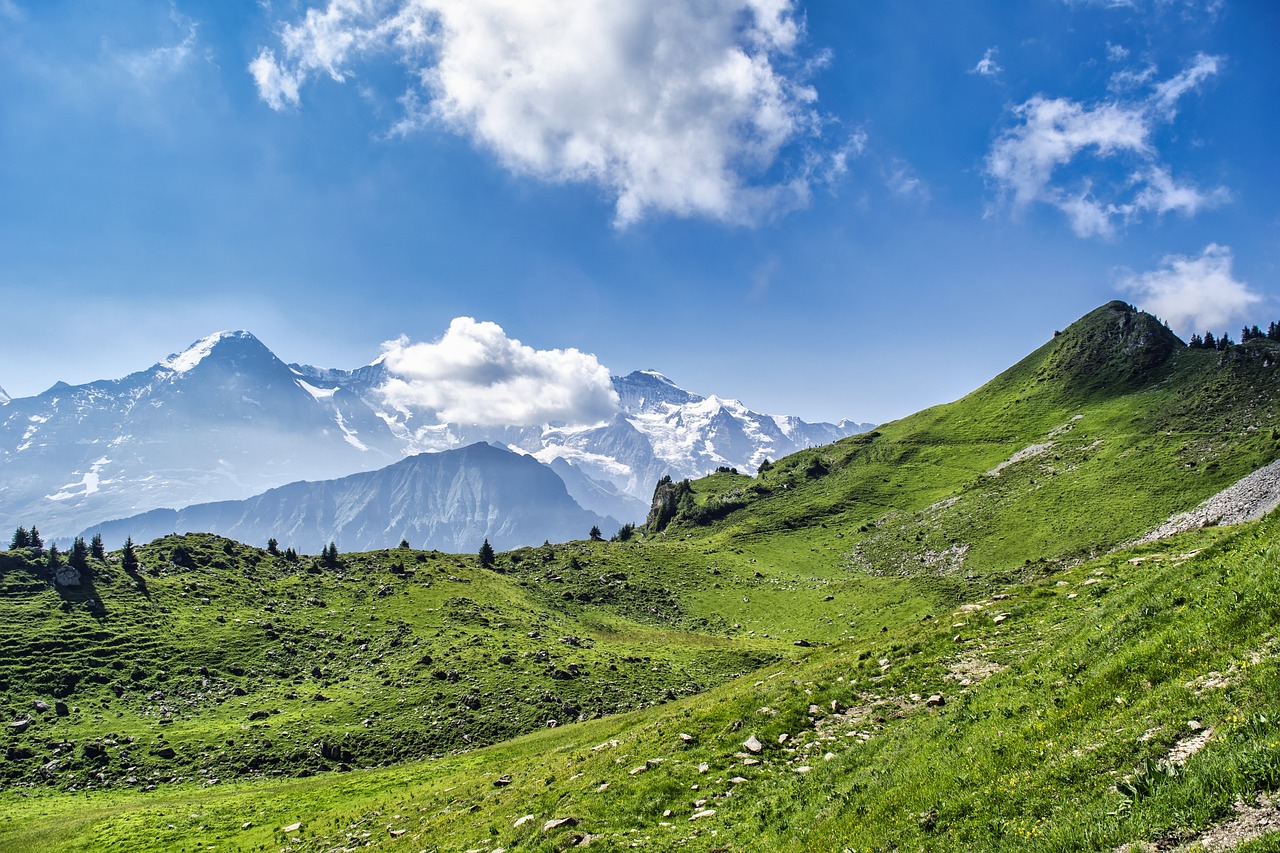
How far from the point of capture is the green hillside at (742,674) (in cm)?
1380

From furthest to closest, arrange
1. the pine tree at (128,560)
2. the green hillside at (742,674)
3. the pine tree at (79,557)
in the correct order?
the pine tree at (128,560), the pine tree at (79,557), the green hillside at (742,674)

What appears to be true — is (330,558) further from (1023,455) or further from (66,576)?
(1023,455)

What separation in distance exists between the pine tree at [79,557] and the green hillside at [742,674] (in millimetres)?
3269

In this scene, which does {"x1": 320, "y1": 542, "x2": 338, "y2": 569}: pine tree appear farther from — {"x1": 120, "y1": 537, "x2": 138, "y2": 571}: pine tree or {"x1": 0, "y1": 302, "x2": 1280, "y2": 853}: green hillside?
{"x1": 120, "y1": 537, "x2": 138, "y2": 571}: pine tree

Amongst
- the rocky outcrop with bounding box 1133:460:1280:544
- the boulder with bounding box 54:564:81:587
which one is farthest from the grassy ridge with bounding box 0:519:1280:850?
the rocky outcrop with bounding box 1133:460:1280:544

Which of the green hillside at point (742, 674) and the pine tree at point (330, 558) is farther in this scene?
the pine tree at point (330, 558)

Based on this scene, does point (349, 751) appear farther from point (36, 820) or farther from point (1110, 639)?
point (1110, 639)

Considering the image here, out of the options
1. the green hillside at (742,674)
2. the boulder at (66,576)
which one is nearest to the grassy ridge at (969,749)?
the green hillside at (742,674)

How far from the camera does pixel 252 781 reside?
51.0 metres

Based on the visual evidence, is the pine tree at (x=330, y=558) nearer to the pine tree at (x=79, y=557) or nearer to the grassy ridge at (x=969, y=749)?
the pine tree at (x=79, y=557)

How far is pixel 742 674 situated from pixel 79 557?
98.1 meters

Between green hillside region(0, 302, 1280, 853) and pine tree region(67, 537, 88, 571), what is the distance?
327 centimetres

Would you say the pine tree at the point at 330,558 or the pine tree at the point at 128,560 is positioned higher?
the pine tree at the point at 128,560

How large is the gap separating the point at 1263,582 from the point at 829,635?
76.7m
